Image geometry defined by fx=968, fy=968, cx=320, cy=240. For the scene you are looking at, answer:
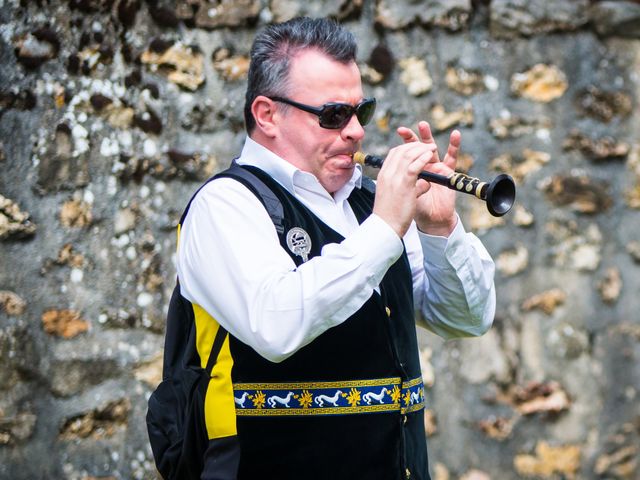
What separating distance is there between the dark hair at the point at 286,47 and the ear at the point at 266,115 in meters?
0.02

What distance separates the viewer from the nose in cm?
215

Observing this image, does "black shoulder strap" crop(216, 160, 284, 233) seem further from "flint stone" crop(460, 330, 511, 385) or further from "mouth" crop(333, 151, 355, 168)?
"flint stone" crop(460, 330, 511, 385)

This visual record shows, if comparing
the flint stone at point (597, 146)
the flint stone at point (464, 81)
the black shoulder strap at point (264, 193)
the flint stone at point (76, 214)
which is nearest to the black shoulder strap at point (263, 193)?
the black shoulder strap at point (264, 193)

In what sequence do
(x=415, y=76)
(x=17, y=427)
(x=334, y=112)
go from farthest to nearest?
1. (x=415, y=76)
2. (x=17, y=427)
3. (x=334, y=112)

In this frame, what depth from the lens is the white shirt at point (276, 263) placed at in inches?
72.3

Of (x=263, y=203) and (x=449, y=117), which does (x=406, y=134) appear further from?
(x=449, y=117)

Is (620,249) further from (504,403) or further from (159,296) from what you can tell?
(159,296)

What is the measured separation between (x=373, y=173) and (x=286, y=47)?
1.34 m

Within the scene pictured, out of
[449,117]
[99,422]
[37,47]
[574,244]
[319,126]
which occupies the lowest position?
[99,422]

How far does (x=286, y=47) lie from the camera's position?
222 cm

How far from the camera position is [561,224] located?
147 inches

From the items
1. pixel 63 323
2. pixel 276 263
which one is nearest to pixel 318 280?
pixel 276 263

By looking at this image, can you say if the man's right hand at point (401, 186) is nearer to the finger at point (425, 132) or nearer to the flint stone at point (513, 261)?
the finger at point (425, 132)

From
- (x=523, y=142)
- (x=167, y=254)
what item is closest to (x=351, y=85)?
(x=167, y=254)
